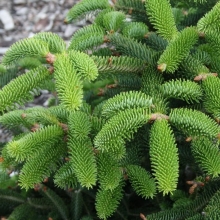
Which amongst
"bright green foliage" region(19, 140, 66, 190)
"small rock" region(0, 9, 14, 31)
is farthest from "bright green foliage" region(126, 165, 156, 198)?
"small rock" region(0, 9, 14, 31)

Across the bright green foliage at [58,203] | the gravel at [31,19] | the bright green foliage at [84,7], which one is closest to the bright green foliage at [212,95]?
the bright green foliage at [84,7]

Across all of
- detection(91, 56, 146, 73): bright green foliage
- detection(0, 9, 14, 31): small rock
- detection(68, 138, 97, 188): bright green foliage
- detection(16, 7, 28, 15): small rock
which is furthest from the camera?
detection(16, 7, 28, 15): small rock

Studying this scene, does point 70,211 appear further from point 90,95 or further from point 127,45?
point 127,45

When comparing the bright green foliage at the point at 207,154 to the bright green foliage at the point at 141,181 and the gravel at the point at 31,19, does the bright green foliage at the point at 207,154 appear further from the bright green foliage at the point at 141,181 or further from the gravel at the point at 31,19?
the gravel at the point at 31,19

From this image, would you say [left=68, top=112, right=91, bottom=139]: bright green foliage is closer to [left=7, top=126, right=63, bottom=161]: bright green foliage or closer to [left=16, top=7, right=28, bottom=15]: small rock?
[left=7, top=126, right=63, bottom=161]: bright green foliage

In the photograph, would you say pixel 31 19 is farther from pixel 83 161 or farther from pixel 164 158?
pixel 164 158

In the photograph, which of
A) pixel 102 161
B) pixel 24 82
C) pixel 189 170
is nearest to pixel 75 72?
pixel 24 82

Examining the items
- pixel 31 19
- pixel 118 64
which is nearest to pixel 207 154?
pixel 118 64
